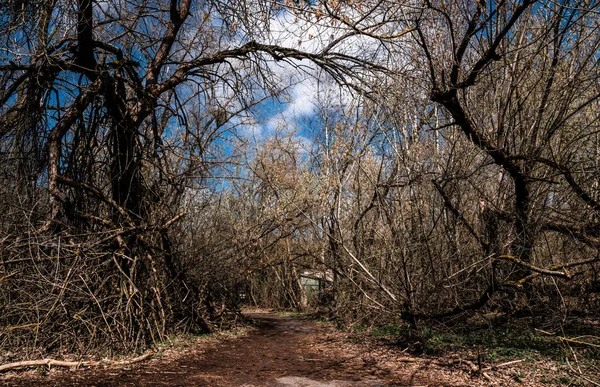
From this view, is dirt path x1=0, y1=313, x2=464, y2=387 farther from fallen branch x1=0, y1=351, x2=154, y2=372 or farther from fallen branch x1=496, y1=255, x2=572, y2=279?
fallen branch x1=496, y1=255, x2=572, y2=279

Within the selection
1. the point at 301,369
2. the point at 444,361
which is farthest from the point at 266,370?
the point at 444,361

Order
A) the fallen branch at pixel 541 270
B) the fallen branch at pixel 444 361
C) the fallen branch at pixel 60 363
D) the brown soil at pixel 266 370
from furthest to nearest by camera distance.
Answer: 1. the fallen branch at pixel 541 270
2. the fallen branch at pixel 444 361
3. the brown soil at pixel 266 370
4. the fallen branch at pixel 60 363

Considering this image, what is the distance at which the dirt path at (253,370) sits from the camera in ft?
15.3

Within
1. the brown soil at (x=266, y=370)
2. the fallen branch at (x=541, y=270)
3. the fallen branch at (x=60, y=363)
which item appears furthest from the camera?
the fallen branch at (x=541, y=270)

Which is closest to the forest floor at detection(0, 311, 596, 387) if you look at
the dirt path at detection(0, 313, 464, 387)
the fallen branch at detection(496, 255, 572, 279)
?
the dirt path at detection(0, 313, 464, 387)

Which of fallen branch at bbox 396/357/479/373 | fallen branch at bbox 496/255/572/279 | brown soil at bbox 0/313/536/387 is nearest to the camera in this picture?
brown soil at bbox 0/313/536/387

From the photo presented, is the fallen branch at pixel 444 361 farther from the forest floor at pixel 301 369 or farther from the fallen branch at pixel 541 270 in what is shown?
the fallen branch at pixel 541 270

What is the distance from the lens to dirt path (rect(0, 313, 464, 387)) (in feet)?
15.3

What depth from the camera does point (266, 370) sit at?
5.42 metres

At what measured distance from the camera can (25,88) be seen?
18.8ft

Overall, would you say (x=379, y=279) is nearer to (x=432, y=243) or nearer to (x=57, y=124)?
(x=432, y=243)

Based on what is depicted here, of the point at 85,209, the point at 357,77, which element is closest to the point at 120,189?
the point at 85,209

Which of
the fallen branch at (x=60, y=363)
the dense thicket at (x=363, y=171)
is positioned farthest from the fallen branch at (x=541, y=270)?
the fallen branch at (x=60, y=363)

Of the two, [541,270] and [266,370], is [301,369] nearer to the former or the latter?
[266,370]
